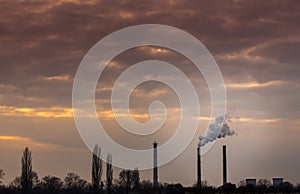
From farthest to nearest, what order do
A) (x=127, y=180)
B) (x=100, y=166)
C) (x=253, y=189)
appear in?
(x=127, y=180), (x=100, y=166), (x=253, y=189)

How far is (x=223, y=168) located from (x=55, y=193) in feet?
114

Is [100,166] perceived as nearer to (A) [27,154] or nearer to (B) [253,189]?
(A) [27,154]

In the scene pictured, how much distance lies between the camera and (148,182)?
526ft

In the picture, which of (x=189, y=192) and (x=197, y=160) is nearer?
(x=189, y=192)

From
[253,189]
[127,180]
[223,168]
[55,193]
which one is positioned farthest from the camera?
[127,180]

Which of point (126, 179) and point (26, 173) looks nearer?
point (26, 173)

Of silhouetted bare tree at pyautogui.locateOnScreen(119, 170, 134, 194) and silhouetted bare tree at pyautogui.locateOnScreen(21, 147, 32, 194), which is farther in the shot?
silhouetted bare tree at pyautogui.locateOnScreen(119, 170, 134, 194)

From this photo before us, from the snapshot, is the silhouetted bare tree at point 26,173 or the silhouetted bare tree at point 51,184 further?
the silhouetted bare tree at point 51,184

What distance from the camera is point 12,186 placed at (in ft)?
551

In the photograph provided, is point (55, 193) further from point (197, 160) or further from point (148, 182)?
point (197, 160)

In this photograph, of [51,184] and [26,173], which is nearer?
[26,173]

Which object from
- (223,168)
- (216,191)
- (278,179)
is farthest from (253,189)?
(278,179)

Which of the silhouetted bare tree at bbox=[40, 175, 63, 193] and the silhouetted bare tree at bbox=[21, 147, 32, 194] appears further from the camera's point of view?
the silhouetted bare tree at bbox=[40, 175, 63, 193]

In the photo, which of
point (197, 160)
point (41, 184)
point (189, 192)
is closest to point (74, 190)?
point (41, 184)
